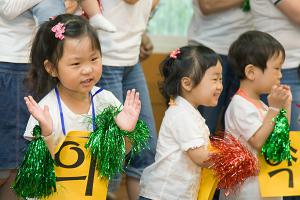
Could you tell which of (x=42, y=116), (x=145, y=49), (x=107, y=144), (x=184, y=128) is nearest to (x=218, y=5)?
(x=145, y=49)

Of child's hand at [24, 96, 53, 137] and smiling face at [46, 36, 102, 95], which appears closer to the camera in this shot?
child's hand at [24, 96, 53, 137]

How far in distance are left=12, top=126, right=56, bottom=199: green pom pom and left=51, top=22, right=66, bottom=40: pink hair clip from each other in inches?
12.9

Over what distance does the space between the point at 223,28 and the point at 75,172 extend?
3.80 ft

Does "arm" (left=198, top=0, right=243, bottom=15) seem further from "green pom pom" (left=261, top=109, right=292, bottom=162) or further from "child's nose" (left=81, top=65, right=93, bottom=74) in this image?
"child's nose" (left=81, top=65, right=93, bottom=74)

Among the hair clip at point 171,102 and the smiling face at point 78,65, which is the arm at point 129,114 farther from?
the hair clip at point 171,102

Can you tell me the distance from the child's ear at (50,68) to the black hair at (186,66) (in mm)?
474

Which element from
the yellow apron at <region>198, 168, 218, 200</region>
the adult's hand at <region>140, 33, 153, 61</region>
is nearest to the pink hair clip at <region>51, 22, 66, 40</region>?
the yellow apron at <region>198, 168, 218, 200</region>

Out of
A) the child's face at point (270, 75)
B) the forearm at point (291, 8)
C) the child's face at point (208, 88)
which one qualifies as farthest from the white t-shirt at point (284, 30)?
the child's face at point (208, 88)

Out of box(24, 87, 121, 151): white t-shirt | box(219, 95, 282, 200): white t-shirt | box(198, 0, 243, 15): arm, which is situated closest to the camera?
box(24, 87, 121, 151): white t-shirt

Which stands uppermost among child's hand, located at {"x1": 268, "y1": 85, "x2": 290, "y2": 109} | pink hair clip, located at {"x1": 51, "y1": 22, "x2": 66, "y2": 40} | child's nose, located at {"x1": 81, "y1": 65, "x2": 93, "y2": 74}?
pink hair clip, located at {"x1": 51, "y1": 22, "x2": 66, "y2": 40}

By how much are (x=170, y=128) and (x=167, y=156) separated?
11 cm

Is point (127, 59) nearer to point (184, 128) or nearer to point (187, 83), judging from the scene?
point (187, 83)

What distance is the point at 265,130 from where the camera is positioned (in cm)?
236

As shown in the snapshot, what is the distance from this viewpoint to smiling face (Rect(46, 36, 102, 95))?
2078 mm
